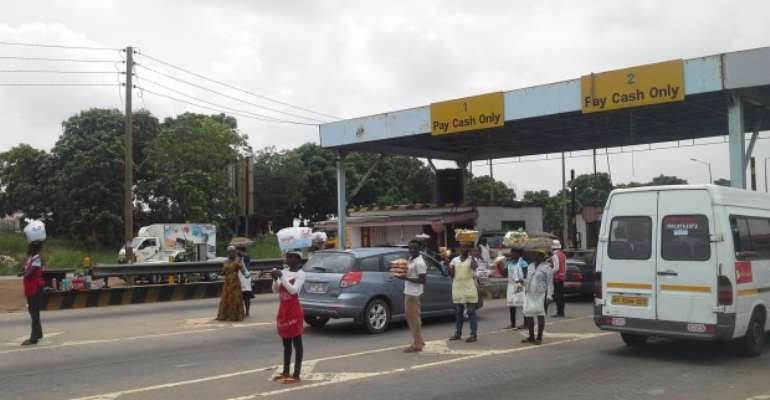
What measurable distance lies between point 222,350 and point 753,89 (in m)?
16.7

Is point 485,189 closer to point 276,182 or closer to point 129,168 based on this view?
point 276,182

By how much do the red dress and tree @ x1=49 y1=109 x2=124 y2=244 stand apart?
37.2 metres

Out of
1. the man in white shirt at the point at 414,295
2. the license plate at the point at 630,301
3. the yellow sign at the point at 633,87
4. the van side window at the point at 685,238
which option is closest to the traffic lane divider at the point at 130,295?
the man in white shirt at the point at 414,295

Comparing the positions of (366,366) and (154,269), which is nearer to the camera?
(366,366)

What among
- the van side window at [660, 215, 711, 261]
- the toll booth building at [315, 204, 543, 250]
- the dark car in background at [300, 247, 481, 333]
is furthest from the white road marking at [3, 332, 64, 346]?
the toll booth building at [315, 204, 543, 250]

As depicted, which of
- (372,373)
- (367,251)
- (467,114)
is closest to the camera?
(372,373)

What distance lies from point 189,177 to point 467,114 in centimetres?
2532

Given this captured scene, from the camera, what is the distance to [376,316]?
12336mm

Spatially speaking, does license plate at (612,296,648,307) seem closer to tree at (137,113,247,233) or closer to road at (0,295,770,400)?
road at (0,295,770,400)

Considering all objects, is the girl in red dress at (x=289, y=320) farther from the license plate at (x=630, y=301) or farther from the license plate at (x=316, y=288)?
the license plate at (x=630, y=301)

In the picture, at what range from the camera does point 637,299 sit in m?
9.74

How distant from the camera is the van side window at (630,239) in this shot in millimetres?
9766

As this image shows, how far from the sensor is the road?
7.68 m

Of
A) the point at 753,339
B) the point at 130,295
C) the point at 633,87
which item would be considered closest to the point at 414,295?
the point at 753,339
